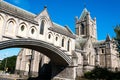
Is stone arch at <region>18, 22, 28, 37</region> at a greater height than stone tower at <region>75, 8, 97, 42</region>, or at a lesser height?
lesser

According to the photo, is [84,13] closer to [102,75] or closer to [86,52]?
[86,52]

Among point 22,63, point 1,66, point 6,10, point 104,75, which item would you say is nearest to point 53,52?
point 6,10

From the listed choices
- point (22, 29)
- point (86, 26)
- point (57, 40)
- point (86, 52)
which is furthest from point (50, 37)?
point (86, 26)

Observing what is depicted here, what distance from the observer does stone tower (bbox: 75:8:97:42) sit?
70.9 meters

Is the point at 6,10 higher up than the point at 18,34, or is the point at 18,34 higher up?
the point at 6,10

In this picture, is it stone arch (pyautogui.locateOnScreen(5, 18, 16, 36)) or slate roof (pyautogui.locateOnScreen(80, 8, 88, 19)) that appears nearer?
stone arch (pyautogui.locateOnScreen(5, 18, 16, 36))

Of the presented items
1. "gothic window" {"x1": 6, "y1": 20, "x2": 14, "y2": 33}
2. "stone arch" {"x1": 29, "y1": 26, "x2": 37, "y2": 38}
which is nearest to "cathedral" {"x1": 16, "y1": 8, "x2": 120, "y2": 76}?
"stone arch" {"x1": 29, "y1": 26, "x2": 37, "y2": 38}

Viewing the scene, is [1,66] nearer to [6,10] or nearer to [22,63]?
[22,63]

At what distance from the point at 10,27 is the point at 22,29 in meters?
1.89

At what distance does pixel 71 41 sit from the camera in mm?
28469

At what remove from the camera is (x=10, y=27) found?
64.9 feet

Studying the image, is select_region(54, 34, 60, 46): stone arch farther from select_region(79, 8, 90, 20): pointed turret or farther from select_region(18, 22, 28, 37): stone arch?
select_region(79, 8, 90, 20): pointed turret

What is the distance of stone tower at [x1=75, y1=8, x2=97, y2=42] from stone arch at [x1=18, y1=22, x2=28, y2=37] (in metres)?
51.1

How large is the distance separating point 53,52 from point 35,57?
18.4 m
